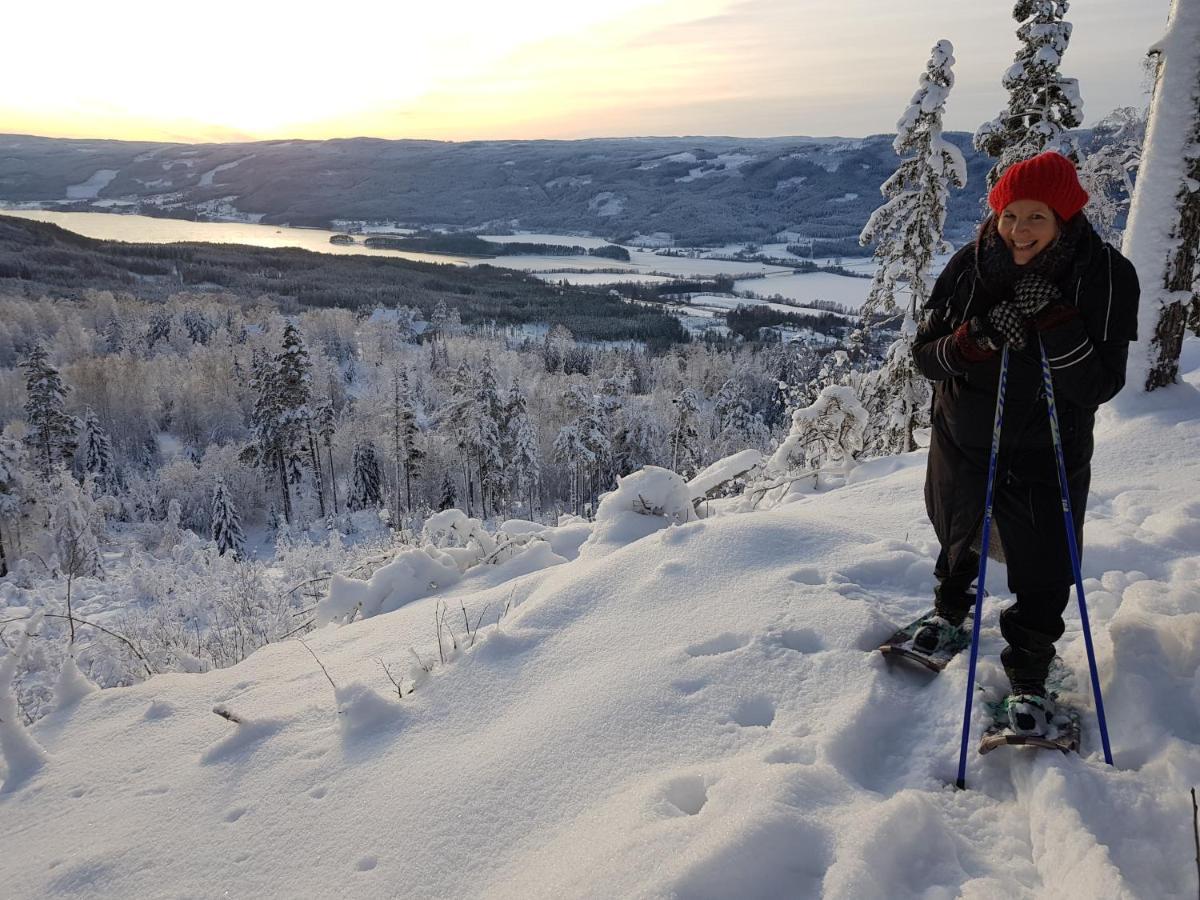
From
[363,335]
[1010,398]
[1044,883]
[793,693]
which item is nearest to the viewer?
[1044,883]

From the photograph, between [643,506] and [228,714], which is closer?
[228,714]

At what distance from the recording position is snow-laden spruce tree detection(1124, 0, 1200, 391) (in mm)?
6426

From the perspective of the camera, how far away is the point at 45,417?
40.8 metres

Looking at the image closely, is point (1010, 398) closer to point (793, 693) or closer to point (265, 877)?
point (793, 693)

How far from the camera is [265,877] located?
2.23 m

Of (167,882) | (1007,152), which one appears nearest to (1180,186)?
(1007,152)

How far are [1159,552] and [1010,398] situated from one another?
2146 mm

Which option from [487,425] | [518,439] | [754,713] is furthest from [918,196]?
[518,439]

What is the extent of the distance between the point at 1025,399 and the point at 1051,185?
772 millimetres

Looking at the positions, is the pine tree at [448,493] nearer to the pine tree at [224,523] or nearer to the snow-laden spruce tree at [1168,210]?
the pine tree at [224,523]

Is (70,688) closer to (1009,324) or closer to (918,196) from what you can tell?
(1009,324)

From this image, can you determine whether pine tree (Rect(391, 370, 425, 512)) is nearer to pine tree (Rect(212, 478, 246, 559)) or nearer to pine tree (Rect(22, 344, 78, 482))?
pine tree (Rect(212, 478, 246, 559))

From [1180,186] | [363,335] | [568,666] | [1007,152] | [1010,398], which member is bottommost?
[363,335]

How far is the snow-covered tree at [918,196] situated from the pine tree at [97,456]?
176 feet
